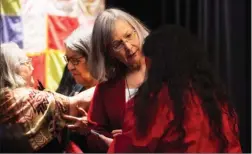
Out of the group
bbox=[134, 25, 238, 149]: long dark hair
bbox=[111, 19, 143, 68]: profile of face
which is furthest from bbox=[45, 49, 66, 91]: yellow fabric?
bbox=[134, 25, 238, 149]: long dark hair

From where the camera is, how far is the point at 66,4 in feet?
5.57

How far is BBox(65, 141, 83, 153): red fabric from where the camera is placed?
1640mm

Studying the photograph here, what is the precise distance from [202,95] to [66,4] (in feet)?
2.05

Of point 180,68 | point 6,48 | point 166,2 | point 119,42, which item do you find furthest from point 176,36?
point 6,48

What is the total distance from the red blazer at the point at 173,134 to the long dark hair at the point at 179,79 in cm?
1

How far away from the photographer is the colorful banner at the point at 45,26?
161 centimetres

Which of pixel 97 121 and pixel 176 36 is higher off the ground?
pixel 176 36

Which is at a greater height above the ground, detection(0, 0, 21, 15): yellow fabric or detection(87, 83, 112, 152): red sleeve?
detection(0, 0, 21, 15): yellow fabric

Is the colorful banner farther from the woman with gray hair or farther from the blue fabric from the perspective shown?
the woman with gray hair

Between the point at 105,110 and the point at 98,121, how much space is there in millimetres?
47

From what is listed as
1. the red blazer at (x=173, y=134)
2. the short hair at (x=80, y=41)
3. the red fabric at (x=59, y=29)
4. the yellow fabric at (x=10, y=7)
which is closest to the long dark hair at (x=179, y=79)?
the red blazer at (x=173, y=134)

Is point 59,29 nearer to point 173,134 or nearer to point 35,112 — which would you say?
point 35,112

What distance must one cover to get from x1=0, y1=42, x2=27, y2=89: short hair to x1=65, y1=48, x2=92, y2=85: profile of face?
0.15 meters

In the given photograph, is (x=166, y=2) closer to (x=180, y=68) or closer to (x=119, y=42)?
A: (x=119, y=42)
